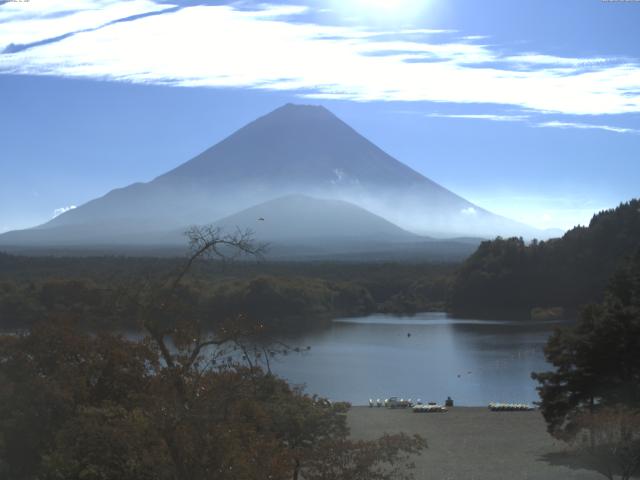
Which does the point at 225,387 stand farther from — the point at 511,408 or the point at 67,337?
the point at 511,408

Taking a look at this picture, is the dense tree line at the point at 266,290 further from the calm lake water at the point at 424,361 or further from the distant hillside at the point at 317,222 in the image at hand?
the distant hillside at the point at 317,222

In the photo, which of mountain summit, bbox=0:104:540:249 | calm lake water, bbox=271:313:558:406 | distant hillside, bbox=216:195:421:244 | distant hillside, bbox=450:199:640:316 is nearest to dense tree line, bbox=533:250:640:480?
calm lake water, bbox=271:313:558:406

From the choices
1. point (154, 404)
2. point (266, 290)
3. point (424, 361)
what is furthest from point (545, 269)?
point (154, 404)

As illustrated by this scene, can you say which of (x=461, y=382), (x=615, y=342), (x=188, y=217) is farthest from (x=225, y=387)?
(x=188, y=217)

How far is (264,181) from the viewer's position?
15862cm

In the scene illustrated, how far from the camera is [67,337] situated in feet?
25.2

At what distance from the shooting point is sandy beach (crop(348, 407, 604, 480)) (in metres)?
12.0

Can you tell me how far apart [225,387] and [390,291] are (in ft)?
160

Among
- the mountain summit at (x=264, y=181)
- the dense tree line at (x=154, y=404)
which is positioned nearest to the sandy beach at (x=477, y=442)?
the dense tree line at (x=154, y=404)

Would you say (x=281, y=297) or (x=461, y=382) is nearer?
(x=461, y=382)

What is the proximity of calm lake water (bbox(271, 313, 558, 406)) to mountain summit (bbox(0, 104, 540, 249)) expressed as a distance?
111445 millimetres

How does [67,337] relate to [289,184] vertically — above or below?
below

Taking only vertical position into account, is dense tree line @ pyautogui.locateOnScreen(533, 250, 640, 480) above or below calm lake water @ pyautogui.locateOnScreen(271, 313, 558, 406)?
above

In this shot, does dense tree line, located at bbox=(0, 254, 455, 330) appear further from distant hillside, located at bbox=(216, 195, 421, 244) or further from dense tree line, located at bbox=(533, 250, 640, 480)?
distant hillside, located at bbox=(216, 195, 421, 244)
